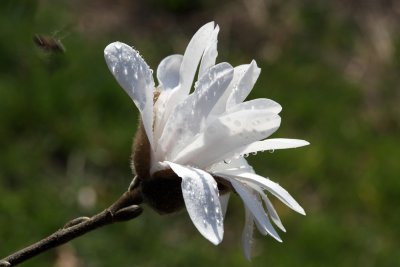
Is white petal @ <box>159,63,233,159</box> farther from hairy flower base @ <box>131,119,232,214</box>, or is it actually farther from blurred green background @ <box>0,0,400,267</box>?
blurred green background @ <box>0,0,400,267</box>

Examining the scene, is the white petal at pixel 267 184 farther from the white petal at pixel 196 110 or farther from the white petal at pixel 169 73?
the white petal at pixel 169 73

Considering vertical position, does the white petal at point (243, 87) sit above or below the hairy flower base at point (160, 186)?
above

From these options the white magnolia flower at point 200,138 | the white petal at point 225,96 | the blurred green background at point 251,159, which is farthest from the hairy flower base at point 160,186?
the blurred green background at point 251,159

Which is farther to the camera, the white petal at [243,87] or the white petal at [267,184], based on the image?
the white petal at [243,87]

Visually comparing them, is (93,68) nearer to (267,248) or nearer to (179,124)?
(267,248)

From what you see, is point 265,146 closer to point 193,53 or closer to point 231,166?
point 231,166
